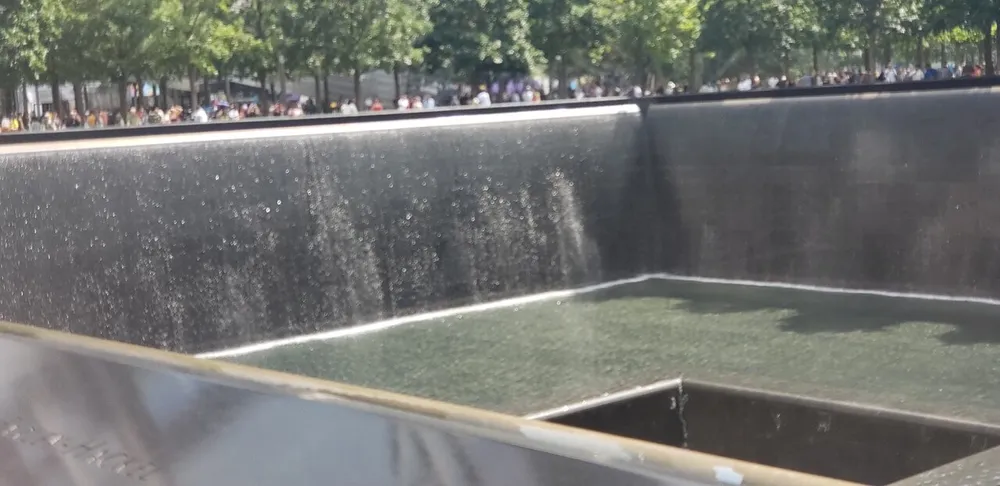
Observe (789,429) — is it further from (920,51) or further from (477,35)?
(920,51)

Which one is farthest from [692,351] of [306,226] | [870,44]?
[870,44]

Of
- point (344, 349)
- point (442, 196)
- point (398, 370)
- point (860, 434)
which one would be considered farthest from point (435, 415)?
point (442, 196)

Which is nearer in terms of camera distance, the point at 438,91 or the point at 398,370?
the point at 398,370

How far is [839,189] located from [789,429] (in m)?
4.87

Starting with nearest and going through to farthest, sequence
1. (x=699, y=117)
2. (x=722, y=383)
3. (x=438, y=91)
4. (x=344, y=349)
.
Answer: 1. (x=722, y=383)
2. (x=344, y=349)
3. (x=699, y=117)
4. (x=438, y=91)

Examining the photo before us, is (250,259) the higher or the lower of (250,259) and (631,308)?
the higher

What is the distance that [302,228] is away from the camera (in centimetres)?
1019

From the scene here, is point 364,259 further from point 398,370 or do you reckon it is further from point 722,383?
point 722,383

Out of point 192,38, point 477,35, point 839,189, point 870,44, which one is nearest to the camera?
point 839,189

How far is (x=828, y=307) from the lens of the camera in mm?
10312

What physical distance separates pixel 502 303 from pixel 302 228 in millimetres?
2176

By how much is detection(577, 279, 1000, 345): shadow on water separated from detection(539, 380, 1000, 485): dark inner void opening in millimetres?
2360

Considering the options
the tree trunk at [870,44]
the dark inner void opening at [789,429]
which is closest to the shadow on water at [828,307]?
the dark inner void opening at [789,429]

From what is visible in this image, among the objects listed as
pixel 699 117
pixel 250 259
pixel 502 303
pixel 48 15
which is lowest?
pixel 502 303
